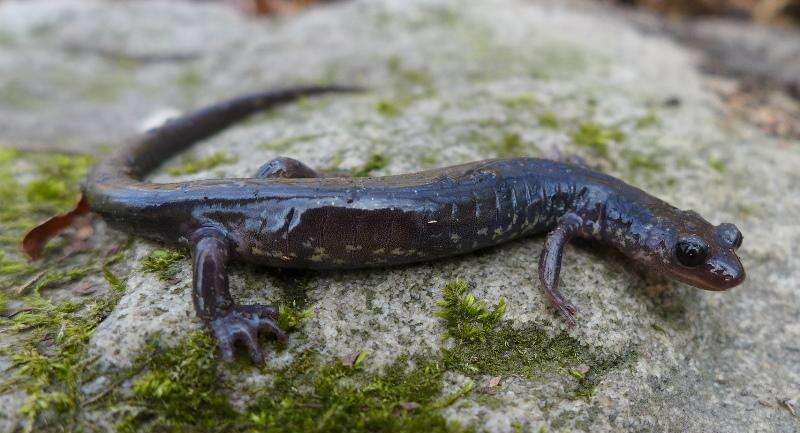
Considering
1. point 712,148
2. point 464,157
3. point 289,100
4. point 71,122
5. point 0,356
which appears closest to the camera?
point 0,356

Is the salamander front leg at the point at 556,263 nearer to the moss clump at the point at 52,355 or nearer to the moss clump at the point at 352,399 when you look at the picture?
the moss clump at the point at 352,399

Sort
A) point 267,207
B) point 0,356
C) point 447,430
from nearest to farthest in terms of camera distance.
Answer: point 447,430 < point 0,356 < point 267,207

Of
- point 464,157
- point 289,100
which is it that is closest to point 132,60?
point 289,100

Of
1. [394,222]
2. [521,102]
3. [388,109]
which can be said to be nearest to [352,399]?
[394,222]

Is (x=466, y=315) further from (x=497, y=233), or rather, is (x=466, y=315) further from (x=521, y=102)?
(x=521, y=102)

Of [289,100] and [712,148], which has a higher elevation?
[289,100]

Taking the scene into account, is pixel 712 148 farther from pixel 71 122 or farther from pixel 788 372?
pixel 71 122

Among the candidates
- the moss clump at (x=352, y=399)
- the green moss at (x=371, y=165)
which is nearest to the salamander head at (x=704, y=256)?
the moss clump at (x=352, y=399)
